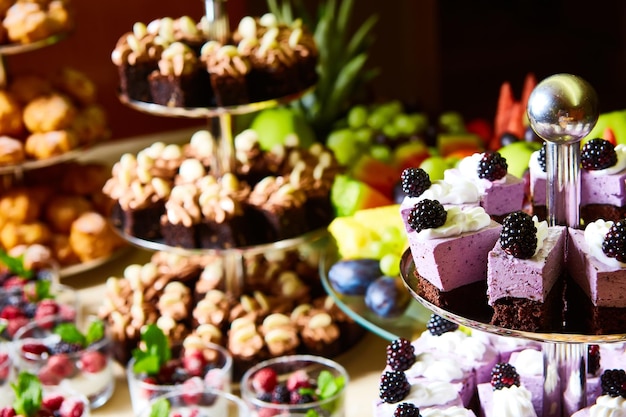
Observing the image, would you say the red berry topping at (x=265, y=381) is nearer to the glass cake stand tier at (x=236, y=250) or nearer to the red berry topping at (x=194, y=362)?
the red berry topping at (x=194, y=362)

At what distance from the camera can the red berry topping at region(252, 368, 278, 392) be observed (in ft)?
5.36

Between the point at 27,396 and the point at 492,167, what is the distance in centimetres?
87

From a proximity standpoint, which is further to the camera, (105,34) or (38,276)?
(105,34)

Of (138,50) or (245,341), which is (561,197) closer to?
(245,341)

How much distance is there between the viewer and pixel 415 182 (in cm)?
124

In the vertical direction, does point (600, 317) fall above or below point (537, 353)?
above

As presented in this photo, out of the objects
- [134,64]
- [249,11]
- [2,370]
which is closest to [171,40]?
[134,64]

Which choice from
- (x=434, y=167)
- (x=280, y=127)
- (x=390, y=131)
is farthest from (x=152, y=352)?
(x=390, y=131)

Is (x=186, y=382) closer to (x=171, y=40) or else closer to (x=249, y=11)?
(x=171, y=40)

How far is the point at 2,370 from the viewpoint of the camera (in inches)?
68.6

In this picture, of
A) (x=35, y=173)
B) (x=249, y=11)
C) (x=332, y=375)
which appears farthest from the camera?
(x=249, y=11)

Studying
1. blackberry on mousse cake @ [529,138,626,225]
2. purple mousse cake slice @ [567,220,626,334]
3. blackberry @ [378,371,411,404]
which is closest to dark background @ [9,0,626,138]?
blackberry on mousse cake @ [529,138,626,225]

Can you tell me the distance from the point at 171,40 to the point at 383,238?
595mm

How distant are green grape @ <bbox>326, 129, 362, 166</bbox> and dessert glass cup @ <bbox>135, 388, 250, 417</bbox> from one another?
104 cm
